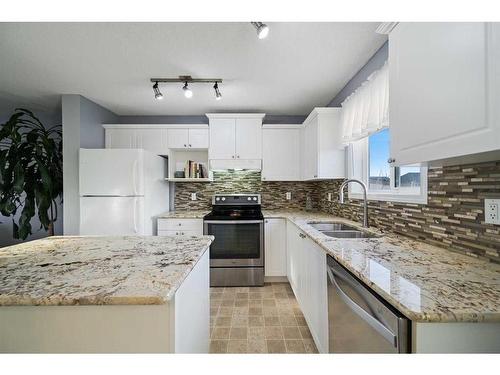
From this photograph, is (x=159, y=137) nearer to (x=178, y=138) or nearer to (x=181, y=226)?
(x=178, y=138)

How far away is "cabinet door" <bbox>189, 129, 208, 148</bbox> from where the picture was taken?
320 cm

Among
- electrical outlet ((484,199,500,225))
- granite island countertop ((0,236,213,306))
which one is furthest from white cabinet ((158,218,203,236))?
electrical outlet ((484,199,500,225))

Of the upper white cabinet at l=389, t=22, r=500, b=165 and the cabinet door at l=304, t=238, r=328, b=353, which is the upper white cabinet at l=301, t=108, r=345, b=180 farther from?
the upper white cabinet at l=389, t=22, r=500, b=165

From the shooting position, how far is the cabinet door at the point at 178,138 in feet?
10.5

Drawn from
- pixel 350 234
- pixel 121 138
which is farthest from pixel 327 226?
pixel 121 138

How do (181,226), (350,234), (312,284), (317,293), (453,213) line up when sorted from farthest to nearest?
1. (181,226)
2. (350,234)
3. (312,284)
4. (317,293)
5. (453,213)

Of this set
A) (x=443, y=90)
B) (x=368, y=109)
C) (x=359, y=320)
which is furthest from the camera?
(x=368, y=109)

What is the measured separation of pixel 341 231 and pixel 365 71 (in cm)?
146

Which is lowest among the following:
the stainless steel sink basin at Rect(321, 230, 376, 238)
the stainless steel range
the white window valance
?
the stainless steel range

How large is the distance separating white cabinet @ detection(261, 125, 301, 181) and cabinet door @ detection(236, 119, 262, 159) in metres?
0.09

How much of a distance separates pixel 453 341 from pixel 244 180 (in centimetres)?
295

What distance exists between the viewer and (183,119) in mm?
3449

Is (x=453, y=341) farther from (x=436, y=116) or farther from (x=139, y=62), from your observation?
Result: (x=139, y=62)
